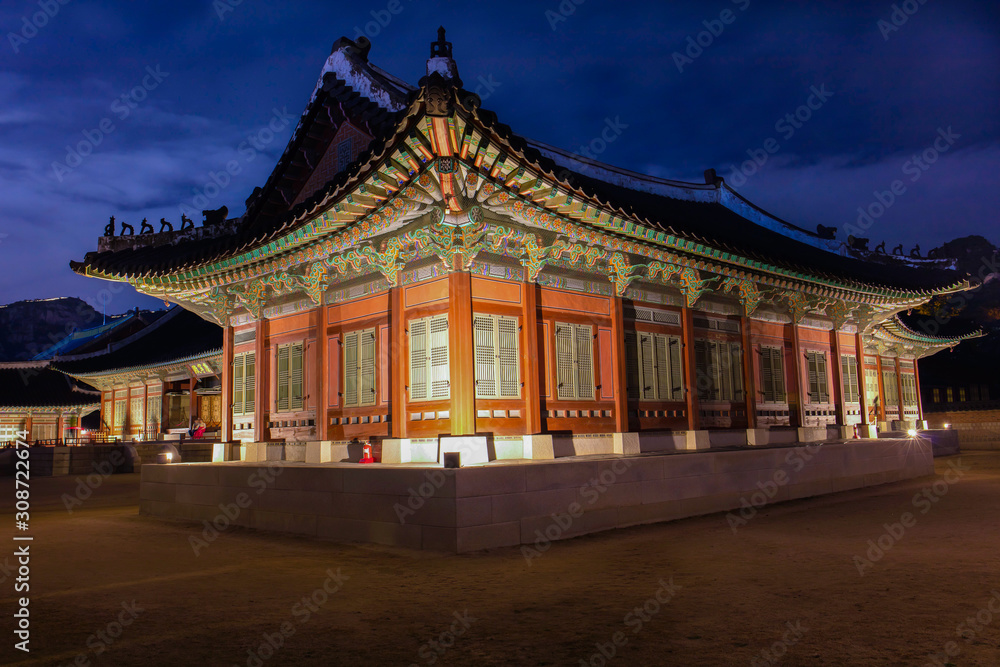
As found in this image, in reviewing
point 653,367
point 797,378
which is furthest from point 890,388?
point 653,367

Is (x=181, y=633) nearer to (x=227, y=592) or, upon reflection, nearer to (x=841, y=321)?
(x=227, y=592)

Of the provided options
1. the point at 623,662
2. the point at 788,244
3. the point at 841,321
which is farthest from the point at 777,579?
the point at 788,244

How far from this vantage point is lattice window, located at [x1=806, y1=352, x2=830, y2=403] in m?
19.2

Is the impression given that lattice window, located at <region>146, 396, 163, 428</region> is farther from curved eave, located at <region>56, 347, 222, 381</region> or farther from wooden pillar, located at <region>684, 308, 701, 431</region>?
wooden pillar, located at <region>684, 308, 701, 431</region>

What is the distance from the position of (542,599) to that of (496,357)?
225 inches

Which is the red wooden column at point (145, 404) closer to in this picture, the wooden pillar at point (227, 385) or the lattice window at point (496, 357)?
the wooden pillar at point (227, 385)

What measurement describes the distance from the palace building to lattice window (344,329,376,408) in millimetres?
49

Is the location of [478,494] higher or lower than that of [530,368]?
lower

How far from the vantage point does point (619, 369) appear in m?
13.5

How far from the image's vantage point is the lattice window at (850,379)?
21406mm

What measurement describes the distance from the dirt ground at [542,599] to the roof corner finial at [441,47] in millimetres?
7165

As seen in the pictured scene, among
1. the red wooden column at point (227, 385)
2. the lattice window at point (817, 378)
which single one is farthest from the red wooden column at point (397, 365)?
the lattice window at point (817, 378)

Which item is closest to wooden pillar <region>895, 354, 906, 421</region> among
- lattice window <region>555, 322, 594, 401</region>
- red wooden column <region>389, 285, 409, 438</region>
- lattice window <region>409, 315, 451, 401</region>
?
lattice window <region>555, 322, 594, 401</region>

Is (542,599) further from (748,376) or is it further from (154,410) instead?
(154,410)
